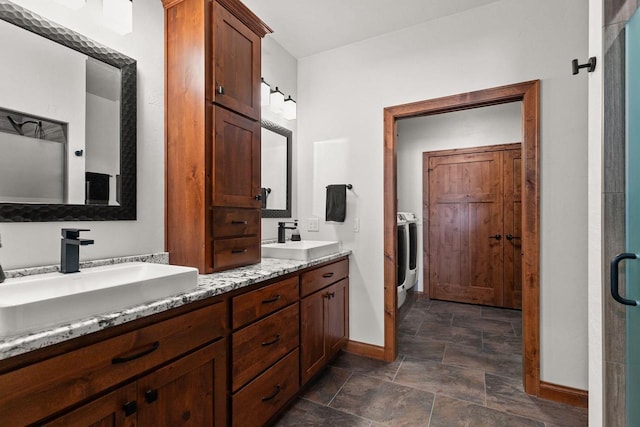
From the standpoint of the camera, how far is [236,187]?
1.81 m

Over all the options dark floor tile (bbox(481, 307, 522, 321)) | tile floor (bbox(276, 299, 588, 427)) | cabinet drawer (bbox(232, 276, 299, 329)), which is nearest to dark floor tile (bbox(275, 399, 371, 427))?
tile floor (bbox(276, 299, 588, 427))

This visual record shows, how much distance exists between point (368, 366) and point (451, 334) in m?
1.12

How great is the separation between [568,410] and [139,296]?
8.37 ft

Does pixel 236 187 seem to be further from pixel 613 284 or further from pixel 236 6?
pixel 613 284

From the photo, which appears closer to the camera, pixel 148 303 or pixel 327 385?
pixel 148 303

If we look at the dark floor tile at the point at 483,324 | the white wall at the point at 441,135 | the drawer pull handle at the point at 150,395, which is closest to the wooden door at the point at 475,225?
the white wall at the point at 441,135

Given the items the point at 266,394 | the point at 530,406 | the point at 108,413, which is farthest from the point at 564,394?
the point at 108,413

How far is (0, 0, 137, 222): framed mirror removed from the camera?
1.22 m

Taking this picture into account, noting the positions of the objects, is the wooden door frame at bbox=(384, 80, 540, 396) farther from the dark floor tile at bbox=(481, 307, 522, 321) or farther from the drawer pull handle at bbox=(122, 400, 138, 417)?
the drawer pull handle at bbox=(122, 400, 138, 417)

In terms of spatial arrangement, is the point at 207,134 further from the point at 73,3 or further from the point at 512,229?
the point at 512,229

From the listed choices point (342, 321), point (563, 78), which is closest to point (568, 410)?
point (342, 321)

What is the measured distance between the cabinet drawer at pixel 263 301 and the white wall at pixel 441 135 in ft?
9.86

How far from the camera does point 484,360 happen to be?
8.37ft

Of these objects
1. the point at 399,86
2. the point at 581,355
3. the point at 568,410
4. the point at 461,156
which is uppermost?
the point at 399,86
